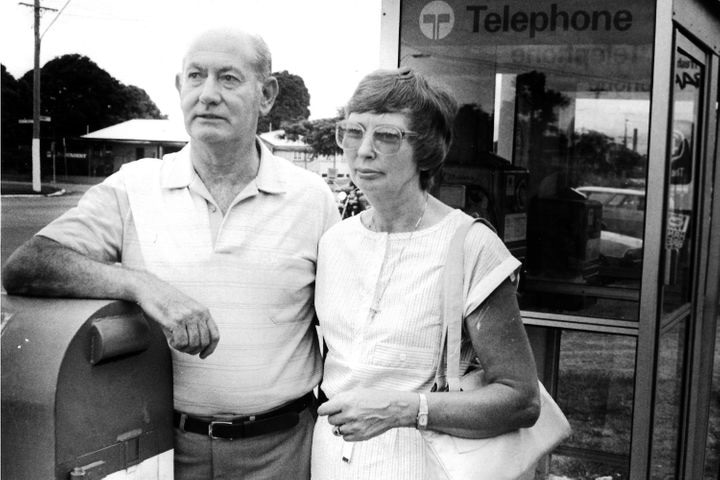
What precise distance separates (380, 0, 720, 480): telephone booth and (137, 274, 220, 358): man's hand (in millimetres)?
1837

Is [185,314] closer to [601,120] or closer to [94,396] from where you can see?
[94,396]

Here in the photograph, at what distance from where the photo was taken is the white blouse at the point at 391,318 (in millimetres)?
1703

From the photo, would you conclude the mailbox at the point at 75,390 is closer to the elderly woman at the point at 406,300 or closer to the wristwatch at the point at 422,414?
the elderly woman at the point at 406,300

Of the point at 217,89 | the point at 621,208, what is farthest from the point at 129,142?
the point at 621,208

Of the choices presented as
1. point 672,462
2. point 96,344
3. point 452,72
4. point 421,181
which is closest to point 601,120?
point 452,72

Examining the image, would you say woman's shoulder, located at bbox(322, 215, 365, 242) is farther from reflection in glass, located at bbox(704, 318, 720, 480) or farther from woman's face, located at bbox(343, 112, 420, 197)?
reflection in glass, located at bbox(704, 318, 720, 480)

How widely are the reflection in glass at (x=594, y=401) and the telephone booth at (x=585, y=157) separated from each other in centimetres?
40

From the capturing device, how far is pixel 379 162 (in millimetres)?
1755

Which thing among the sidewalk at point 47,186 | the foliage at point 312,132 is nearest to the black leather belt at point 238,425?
the sidewalk at point 47,186

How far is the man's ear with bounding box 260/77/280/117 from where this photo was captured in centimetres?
205

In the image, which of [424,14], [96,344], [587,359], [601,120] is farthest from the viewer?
[587,359]

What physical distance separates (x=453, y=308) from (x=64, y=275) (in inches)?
31.1

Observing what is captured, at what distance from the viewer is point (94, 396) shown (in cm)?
160

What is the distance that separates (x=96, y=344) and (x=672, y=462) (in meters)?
3.08
